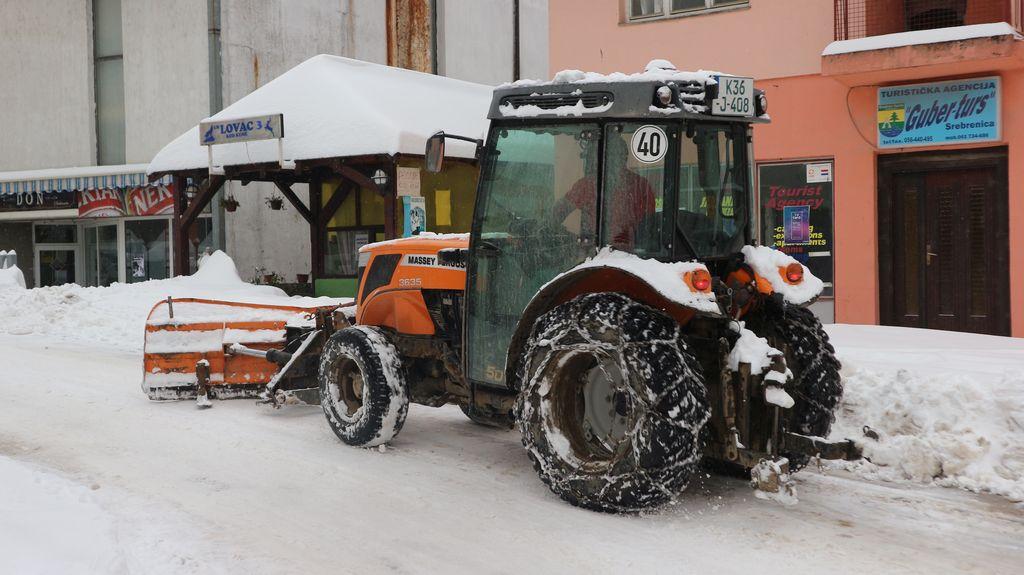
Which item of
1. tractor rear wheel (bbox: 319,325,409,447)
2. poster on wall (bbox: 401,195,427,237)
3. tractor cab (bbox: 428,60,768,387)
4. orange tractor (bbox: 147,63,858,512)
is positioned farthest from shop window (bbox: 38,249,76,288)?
tractor cab (bbox: 428,60,768,387)

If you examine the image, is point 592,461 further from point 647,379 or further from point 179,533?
point 179,533

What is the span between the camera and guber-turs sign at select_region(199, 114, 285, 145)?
1748 centimetres

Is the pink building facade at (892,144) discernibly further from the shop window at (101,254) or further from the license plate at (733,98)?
the shop window at (101,254)

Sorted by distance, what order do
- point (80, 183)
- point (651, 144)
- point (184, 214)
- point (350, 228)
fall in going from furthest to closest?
point (80, 183)
point (350, 228)
point (184, 214)
point (651, 144)

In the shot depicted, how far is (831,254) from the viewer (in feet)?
43.0

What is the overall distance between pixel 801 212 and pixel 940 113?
2.10 meters

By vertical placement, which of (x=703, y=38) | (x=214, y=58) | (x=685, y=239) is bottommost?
(x=685, y=239)

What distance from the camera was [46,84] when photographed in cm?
2481

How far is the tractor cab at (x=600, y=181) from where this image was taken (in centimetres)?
512

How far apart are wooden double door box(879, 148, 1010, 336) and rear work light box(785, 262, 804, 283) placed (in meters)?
7.97

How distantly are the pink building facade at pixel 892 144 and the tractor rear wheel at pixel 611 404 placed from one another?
840cm

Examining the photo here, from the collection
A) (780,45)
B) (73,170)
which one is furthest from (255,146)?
(780,45)

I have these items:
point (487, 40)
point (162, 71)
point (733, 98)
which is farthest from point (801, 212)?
point (487, 40)

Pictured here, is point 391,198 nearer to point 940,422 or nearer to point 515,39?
point 940,422
